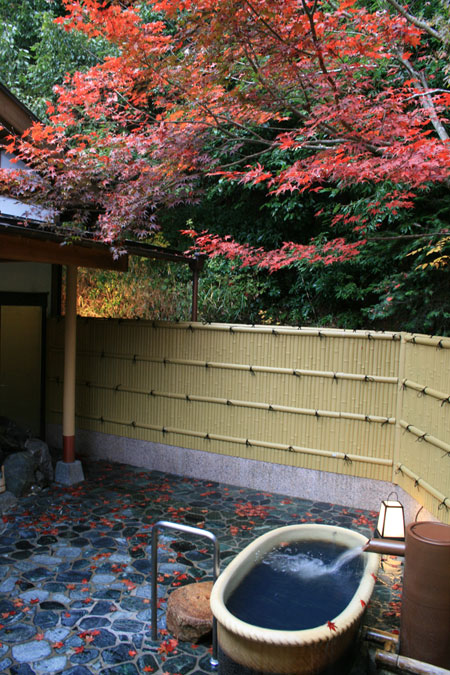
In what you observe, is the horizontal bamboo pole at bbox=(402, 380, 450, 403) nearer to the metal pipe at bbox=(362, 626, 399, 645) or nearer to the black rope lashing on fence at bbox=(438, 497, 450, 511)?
the black rope lashing on fence at bbox=(438, 497, 450, 511)

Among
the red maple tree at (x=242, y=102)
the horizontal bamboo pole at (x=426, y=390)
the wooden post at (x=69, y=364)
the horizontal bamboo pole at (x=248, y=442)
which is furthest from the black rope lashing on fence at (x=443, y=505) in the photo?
the wooden post at (x=69, y=364)

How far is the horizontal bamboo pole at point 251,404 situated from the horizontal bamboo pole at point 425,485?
572mm

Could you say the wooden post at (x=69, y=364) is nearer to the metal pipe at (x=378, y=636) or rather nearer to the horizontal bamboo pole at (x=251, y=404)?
the horizontal bamboo pole at (x=251, y=404)

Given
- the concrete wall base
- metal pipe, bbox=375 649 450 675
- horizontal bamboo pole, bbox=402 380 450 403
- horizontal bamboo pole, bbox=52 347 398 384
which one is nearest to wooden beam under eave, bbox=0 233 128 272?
horizontal bamboo pole, bbox=52 347 398 384

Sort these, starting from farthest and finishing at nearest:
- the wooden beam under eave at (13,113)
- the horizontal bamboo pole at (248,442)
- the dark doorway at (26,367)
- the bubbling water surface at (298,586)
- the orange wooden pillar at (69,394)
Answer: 1. the dark doorway at (26,367)
2. the wooden beam under eave at (13,113)
3. the orange wooden pillar at (69,394)
4. the horizontal bamboo pole at (248,442)
5. the bubbling water surface at (298,586)

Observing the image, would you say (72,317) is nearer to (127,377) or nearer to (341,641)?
(127,377)

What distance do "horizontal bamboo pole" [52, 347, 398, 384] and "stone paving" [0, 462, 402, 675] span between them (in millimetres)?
1664

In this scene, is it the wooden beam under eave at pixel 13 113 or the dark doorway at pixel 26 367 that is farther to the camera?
the dark doorway at pixel 26 367

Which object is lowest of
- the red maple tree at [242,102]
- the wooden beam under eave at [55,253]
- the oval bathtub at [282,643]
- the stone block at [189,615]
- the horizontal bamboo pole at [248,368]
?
the stone block at [189,615]

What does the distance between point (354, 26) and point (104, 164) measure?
12.3 ft

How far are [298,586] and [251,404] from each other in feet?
11.3

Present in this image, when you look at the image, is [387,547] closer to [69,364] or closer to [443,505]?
[443,505]

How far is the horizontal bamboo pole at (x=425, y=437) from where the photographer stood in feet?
16.7

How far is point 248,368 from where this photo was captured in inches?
290
